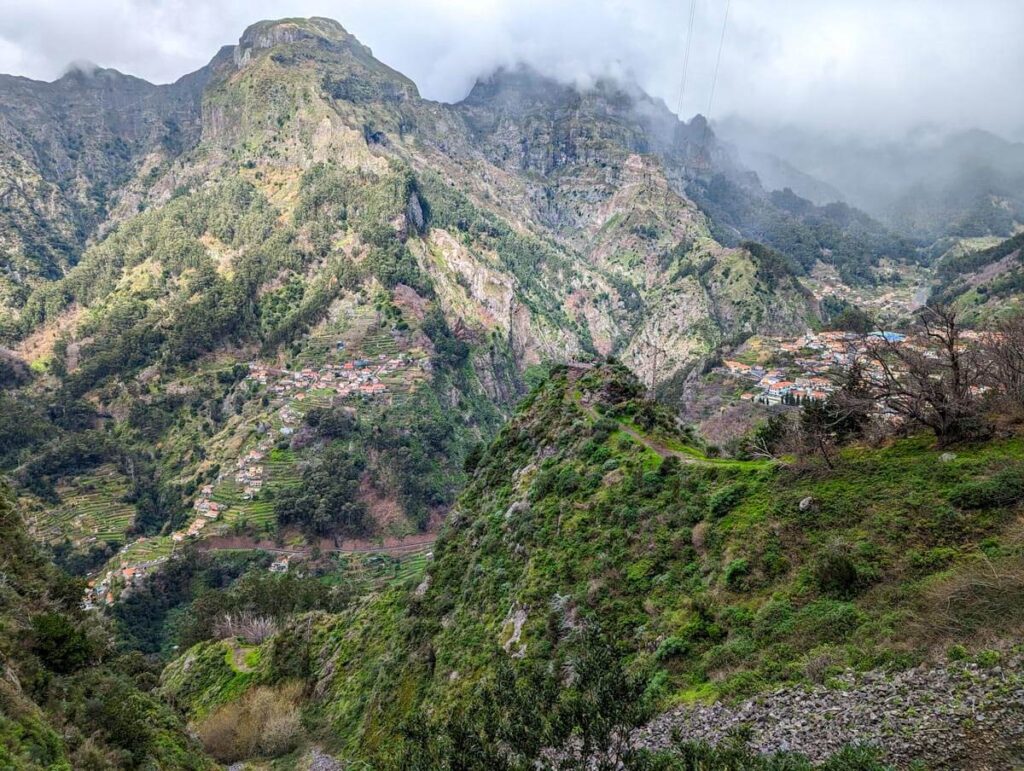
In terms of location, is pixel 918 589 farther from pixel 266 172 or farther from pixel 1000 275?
pixel 266 172

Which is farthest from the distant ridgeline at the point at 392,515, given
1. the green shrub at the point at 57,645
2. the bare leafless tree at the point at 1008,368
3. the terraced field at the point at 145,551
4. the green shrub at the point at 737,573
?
the bare leafless tree at the point at 1008,368

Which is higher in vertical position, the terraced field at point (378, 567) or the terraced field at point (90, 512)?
the terraced field at point (378, 567)

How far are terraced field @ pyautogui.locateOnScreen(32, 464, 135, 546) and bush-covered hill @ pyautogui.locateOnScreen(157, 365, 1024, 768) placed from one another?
2795 inches

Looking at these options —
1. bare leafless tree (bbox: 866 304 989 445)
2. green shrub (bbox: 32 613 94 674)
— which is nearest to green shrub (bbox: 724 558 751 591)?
bare leafless tree (bbox: 866 304 989 445)

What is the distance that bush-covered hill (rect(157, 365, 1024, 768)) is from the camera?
39.1ft

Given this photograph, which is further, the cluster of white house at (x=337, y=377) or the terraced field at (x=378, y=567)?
the cluster of white house at (x=337, y=377)

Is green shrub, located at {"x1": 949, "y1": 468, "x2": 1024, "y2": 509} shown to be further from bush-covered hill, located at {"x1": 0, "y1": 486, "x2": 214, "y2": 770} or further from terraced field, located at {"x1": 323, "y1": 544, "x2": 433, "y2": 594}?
terraced field, located at {"x1": 323, "y1": 544, "x2": 433, "y2": 594}

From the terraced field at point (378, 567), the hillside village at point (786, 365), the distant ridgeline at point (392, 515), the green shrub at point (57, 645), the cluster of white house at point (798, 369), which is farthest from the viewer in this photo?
the hillside village at point (786, 365)

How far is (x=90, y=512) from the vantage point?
327ft

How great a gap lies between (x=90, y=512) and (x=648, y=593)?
116 m

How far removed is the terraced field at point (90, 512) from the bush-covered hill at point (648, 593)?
233 feet

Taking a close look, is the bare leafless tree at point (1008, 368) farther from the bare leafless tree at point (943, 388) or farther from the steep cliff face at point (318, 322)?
the steep cliff face at point (318, 322)

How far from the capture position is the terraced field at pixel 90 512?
92.2m

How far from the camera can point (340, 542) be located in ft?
318
